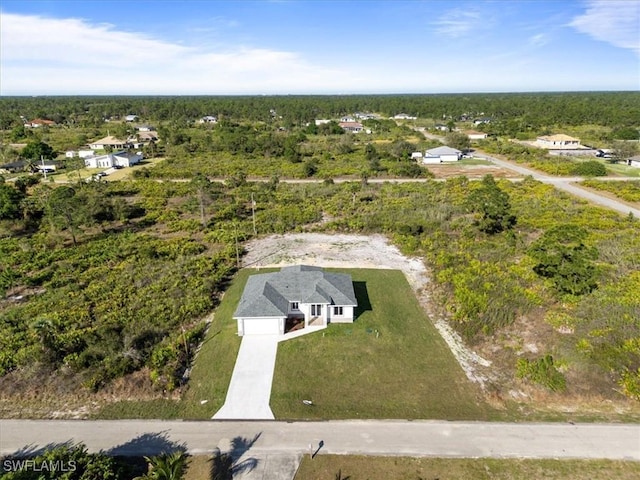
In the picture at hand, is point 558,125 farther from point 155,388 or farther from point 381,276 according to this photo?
point 155,388

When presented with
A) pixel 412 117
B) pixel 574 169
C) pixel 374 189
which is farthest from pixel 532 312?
pixel 412 117

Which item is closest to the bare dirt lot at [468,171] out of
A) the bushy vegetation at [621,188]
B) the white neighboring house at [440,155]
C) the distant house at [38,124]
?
the white neighboring house at [440,155]

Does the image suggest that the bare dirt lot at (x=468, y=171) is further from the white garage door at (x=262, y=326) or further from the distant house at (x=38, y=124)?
the distant house at (x=38, y=124)

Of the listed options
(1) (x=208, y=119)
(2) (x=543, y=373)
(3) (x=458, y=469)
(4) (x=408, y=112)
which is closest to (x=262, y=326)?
(3) (x=458, y=469)

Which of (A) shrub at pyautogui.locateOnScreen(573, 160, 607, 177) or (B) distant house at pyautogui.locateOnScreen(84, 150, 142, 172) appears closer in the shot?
(A) shrub at pyautogui.locateOnScreen(573, 160, 607, 177)

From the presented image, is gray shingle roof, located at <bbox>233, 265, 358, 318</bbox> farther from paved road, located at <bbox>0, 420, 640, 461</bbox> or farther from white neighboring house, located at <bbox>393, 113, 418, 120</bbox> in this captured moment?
white neighboring house, located at <bbox>393, 113, 418, 120</bbox>

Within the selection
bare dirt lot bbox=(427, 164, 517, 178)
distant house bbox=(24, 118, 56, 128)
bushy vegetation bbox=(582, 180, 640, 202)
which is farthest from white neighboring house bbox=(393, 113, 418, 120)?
distant house bbox=(24, 118, 56, 128)

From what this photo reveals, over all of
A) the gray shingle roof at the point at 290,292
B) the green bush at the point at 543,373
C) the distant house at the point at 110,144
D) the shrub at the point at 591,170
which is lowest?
the green bush at the point at 543,373
